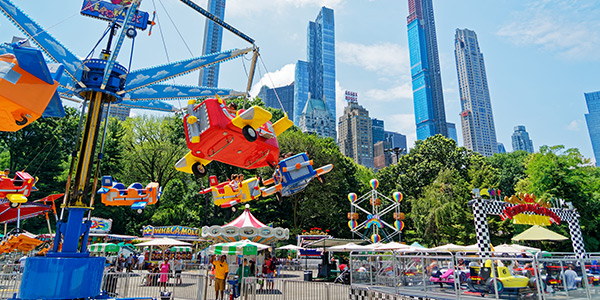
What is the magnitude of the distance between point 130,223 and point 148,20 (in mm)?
31409

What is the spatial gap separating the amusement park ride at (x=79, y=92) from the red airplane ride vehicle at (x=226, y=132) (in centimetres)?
14

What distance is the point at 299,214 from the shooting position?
35.1 m

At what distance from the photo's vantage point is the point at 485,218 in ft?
43.2

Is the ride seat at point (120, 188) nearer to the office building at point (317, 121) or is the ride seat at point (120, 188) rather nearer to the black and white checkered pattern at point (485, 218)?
the black and white checkered pattern at point (485, 218)

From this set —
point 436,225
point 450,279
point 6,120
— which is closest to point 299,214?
point 436,225

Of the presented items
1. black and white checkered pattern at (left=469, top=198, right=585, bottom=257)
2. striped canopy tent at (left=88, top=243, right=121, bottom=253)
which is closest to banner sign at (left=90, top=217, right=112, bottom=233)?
striped canopy tent at (left=88, top=243, right=121, bottom=253)

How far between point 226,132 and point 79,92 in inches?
163

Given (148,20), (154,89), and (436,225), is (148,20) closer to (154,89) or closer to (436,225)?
(154,89)

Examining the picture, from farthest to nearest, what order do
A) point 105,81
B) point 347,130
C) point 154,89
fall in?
point 347,130 < point 154,89 < point 105,81

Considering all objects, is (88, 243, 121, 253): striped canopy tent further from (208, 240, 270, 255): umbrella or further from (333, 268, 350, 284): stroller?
(333, 268, 350, 284): stroller

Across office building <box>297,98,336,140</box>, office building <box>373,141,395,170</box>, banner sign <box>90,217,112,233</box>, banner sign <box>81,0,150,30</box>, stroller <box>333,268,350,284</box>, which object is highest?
office building <box>297,98,336,140</box>

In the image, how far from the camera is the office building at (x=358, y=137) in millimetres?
→ 162375

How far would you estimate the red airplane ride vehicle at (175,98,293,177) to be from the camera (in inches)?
→ 314

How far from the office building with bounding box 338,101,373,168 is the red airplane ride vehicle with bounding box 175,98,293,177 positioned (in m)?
153
